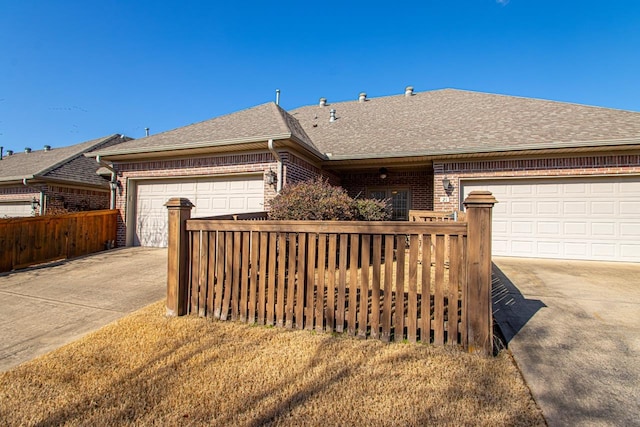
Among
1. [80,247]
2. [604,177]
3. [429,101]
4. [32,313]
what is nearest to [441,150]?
[604,177]

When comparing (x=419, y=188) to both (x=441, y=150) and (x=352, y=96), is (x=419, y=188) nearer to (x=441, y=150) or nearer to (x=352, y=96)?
(x=441, y=150)

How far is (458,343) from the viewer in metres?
2.78

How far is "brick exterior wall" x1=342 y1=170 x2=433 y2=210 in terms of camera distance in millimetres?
10023

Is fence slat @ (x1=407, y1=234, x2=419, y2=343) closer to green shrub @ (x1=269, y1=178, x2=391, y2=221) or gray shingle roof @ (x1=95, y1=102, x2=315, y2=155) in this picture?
green shrub @ (x1=269, y1=178, x2=391, y2=221)

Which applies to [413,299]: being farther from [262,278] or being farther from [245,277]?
[245,277]

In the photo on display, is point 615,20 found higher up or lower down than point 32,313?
higher up

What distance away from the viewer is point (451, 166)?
27.4 ft

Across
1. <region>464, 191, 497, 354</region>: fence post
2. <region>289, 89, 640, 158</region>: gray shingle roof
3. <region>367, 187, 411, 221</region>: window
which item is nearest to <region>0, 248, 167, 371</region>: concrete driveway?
<region>464, 191, 497, 354</region>: fence post

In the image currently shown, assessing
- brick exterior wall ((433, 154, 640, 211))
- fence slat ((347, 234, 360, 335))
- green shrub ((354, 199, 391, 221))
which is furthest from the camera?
brick exterior wall ((433, 154, 640, 211))

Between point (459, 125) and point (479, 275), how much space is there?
7.87m

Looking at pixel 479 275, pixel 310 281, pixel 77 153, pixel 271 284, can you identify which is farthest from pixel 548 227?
pixel 77 153

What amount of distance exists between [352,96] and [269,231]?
12027mm

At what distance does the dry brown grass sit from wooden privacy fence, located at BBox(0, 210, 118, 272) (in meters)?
5.84

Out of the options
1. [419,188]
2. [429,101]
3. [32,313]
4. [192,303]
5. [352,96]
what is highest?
[352,96]
